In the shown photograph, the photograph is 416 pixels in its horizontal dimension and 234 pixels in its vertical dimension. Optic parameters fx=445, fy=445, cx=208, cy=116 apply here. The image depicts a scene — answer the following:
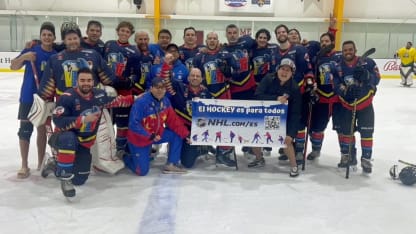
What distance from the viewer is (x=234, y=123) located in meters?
3.99

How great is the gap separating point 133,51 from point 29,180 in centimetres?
145

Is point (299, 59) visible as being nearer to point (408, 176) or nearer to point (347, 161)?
point (347, 161)

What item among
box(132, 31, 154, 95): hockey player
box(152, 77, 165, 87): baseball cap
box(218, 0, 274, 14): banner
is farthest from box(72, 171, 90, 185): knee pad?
box(218, 0, 274, 14): banner

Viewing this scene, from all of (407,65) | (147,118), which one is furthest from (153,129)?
(407,65)

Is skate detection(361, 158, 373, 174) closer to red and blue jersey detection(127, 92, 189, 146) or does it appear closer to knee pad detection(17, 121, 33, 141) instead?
red and blue jersey detection(127, 92, 189, 146)

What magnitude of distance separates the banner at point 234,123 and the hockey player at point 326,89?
0.64 meters

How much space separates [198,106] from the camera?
3980mm

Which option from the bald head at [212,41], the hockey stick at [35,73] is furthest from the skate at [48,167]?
the bald head at [212,41]

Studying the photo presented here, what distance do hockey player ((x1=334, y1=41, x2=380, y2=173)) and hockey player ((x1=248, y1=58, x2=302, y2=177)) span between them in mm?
421

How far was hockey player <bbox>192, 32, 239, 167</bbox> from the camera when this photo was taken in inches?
161

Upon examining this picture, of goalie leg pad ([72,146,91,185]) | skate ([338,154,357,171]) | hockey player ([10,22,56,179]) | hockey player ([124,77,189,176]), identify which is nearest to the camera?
goalie leg pad ([72,146,91,185])

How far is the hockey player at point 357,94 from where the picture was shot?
392 centimetres

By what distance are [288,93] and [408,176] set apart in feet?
3.96

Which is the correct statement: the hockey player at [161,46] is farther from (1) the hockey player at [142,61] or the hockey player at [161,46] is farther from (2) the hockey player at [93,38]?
(2) the hockey player at [93,38]
